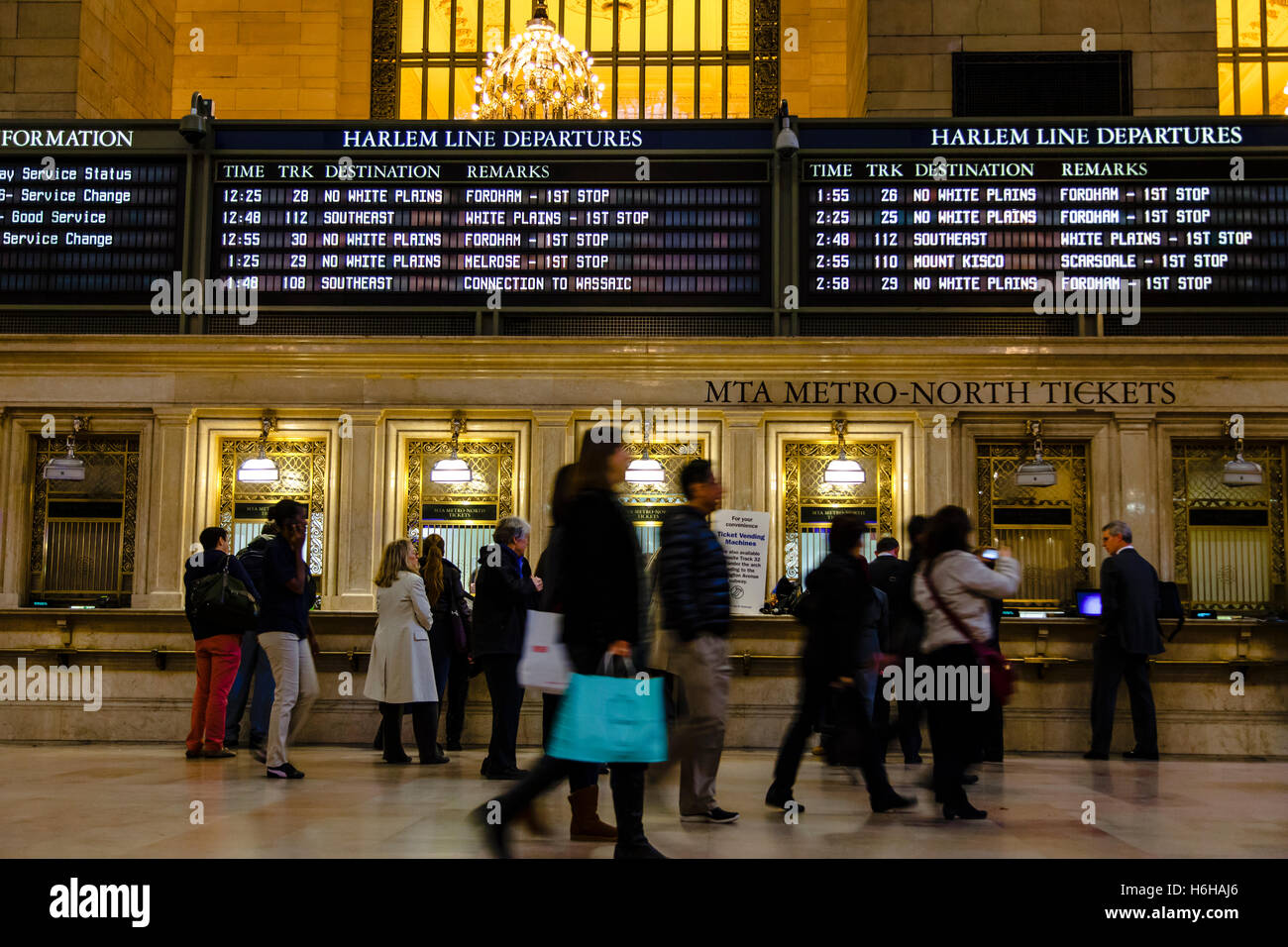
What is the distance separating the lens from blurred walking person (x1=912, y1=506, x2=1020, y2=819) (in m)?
6.33

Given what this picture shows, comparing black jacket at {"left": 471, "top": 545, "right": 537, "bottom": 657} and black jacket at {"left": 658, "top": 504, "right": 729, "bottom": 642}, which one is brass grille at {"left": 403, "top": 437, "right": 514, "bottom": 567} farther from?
black jacket at {"left": 658, "top": 504, "right": 729, "bottom": 642}

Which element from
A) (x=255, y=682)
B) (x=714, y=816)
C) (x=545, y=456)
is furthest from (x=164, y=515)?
(x=714, y=816)

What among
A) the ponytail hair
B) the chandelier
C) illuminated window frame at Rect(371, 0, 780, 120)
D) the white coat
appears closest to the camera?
the white coat

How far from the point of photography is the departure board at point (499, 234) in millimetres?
11914

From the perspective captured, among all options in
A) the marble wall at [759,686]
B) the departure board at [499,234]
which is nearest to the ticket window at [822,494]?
the departure board at [499,234]

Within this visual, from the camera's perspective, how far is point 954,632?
6.39 m

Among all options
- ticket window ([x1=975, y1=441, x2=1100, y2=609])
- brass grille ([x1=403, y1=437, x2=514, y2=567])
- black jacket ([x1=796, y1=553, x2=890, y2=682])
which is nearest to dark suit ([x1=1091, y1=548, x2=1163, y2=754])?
ticket window ([x1=975, y1=441, x2=1100, y2=609])

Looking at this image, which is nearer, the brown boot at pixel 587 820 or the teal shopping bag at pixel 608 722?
the teal shopping bag at pixel 608 722

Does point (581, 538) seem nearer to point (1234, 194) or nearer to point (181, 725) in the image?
point (181, 725)

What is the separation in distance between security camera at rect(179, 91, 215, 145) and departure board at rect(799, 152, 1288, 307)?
5.78 metres

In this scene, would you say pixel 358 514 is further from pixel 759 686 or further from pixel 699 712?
pixel 699 712

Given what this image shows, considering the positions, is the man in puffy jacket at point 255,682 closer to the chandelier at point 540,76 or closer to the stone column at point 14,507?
the stone column at point 14,507

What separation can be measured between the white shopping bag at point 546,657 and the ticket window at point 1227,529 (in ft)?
26.1
